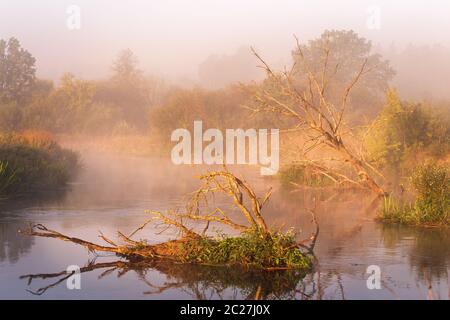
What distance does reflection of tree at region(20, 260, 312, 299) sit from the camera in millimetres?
10742

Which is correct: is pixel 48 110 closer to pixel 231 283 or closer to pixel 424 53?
pixel 231 283

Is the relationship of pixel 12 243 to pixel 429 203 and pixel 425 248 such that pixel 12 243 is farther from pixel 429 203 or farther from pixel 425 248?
→ pixel 429 203

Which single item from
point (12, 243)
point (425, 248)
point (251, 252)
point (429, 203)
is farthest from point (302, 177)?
point (251, 252)

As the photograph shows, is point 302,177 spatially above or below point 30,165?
below

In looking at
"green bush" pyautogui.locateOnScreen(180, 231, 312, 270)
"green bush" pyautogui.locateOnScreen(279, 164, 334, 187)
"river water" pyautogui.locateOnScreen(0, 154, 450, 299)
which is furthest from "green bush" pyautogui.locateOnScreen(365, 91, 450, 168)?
"green bush" pyautogui.locateOnScreen(180, 231, 312, 270)

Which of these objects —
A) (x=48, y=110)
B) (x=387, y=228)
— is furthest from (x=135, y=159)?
(x=387, y=228)

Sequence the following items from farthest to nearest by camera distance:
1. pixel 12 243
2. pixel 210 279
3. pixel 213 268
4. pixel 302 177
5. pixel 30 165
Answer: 1. pixel 302 177
2. pixel 30 165
3. pixel 12 243
4. pixel 213 268
5. pixel 210 279

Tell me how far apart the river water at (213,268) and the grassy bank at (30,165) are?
1356mm

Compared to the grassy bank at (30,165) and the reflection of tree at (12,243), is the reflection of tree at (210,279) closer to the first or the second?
the reflection of tree at (12,243)

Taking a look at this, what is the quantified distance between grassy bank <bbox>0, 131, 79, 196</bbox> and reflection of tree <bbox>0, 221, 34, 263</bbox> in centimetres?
594

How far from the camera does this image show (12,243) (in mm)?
14922

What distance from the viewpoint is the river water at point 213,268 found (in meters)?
10.8

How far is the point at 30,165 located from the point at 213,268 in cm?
1609

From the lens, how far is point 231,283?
11352mm
